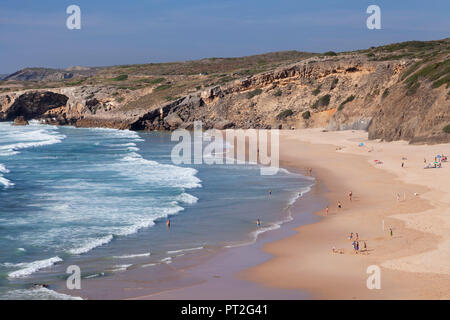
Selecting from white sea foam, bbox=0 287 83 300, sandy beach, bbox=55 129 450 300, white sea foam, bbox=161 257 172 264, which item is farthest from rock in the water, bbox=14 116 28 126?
white sea foam, bbox=0 287 83 300

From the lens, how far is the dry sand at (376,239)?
55.9 feet

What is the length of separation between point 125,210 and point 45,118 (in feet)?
240

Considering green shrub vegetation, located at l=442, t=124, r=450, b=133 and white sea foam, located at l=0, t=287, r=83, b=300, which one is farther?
green shrub vegetation, located at l=442, t=124, r=450, b=133

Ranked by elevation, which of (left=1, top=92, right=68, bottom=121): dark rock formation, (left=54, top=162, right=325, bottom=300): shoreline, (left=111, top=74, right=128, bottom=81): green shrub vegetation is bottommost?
(left=54, top=162, right=325, bottom=300): shoreline

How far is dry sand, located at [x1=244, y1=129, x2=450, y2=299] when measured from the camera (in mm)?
17031

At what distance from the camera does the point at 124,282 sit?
18.0 m

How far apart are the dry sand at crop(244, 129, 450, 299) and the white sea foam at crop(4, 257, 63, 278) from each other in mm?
6926

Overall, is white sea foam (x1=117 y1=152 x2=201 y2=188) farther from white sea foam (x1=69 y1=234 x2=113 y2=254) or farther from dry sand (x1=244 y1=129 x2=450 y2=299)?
white sea foam (x1=69 y1=234 x2=113 y2=254)

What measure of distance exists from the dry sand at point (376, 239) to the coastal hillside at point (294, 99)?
9.20m

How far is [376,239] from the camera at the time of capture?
21922mm
